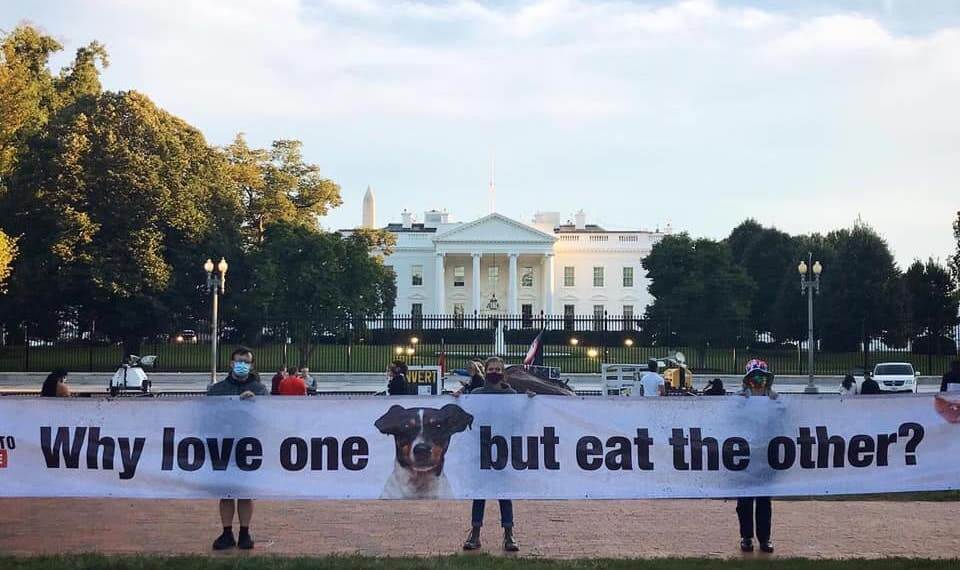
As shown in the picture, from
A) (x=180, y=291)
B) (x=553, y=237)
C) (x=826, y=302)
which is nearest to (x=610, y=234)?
(x=553, y=237)

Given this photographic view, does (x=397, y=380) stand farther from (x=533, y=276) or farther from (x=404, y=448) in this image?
(x=533, y=276)

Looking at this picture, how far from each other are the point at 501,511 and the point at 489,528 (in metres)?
1.19

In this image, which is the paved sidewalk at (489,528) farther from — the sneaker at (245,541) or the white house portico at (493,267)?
the white house portico at (493,267)

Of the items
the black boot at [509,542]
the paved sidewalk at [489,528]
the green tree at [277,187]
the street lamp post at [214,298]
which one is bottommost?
the paved sidewalk at [489,528]

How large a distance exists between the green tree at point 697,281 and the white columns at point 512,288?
27024mm

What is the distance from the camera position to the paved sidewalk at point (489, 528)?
33.3 feet

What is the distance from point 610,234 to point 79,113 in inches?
2401

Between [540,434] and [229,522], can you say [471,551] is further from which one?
[229,522]

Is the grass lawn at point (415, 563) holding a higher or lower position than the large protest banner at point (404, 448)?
lower

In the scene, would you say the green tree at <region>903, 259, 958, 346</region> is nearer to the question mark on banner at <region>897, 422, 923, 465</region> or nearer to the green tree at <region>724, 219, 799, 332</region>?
the green tree at <region>724, 219, 799, 332</region>

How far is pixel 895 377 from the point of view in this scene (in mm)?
37562

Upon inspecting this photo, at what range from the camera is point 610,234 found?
10138 centimetres

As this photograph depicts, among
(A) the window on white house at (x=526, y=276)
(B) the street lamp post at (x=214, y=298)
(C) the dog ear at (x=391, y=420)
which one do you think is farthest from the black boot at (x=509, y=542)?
(A) the window on white house at (x=526, y=276)

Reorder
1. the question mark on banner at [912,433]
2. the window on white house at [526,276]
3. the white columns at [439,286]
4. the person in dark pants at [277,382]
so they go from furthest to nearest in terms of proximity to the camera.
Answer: the window on white house at [526,276] < the white columns at [439,286] < the person in dark pants at [277,382] < the question mark on banner at [912,433]
